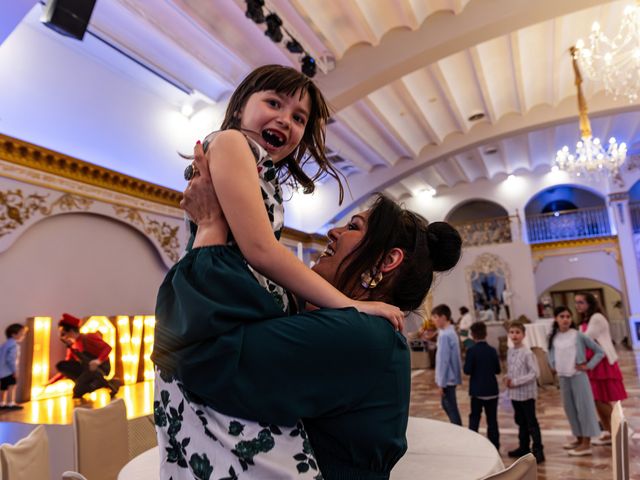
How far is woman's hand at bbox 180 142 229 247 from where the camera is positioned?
3.41 feet

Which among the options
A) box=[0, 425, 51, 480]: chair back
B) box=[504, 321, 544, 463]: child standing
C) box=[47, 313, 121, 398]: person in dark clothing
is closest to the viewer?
box=[0, 425, 51, 480]: chair back

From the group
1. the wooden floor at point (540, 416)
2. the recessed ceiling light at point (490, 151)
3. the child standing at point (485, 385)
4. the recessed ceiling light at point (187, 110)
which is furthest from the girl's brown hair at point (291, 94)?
the recessed ceiling light at point (490, 151)

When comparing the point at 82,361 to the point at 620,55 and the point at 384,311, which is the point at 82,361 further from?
the point at 620,55

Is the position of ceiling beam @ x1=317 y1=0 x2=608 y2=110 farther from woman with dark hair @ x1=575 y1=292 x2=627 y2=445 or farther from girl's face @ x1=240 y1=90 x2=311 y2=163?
girl's face @ x1=240 y1=90 x2=311 y2=163

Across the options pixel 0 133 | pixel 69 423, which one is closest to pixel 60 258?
pixel 0 133

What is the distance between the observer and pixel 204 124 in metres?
9.20

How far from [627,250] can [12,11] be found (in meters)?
18.0

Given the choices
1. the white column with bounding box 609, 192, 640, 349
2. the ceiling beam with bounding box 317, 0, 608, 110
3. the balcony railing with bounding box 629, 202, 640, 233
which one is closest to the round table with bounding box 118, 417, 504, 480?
the ceiling beam with bounding box 317, 0, 608, 110

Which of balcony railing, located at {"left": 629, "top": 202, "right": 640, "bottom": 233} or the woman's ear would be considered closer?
the woman's ear

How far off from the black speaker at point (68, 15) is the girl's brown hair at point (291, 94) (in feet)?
13.6

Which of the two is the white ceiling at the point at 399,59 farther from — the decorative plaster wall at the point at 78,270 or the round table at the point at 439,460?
the round table at the point at 439,460

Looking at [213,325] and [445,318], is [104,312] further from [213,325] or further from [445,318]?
[213,325]

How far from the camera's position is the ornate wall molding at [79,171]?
20.2 ft

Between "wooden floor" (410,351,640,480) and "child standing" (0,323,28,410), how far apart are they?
541 centimetres
